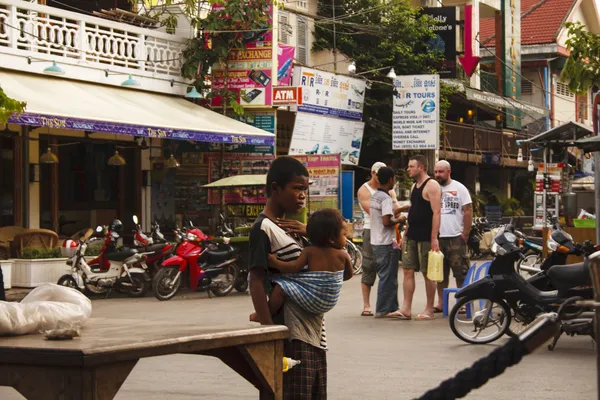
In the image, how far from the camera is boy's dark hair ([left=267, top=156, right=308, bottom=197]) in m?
5.22

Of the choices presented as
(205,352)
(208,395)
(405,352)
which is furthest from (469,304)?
(205,352)

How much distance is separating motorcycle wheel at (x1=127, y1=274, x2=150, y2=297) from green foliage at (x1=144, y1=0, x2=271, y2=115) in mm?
6603

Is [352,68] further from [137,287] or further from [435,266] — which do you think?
[435,266]

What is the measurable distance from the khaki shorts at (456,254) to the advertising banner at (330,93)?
12480 mm

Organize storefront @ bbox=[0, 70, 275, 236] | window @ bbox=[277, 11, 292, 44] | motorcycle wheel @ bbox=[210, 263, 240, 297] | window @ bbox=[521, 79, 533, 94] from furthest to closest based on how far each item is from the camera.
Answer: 1. window @ bbox=[521, 79, 533, 94]
2. window @ bbox=[277, 11, 292, 44]
3. storefront @ bbox=[0, 70, 275, 236]
4. motorcycle wheel @ bbox=[210, 263, 240, 297]

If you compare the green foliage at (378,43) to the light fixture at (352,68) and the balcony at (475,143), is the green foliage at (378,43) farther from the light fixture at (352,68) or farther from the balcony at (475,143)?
the balcony at (475,143)

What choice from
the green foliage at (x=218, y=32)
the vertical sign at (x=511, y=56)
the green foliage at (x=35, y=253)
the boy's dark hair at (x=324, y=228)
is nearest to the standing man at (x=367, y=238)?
the green foliage at (x=35, y=253)

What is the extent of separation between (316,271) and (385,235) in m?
7.70

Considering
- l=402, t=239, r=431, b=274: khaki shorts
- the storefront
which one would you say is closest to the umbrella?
the storefront

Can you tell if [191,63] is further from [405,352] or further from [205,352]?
[205,352]

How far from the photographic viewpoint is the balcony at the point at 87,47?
745 inches

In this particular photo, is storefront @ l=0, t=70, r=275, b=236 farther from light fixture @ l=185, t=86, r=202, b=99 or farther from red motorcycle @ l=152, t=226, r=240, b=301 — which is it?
red motorcycle @ l=152, t=226, r=240, b=301

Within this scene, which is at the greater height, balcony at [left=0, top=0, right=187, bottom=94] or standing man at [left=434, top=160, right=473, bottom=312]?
balcony at [left=0, top=0, right=187, bottom=94]

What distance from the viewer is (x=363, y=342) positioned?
11.1 m
